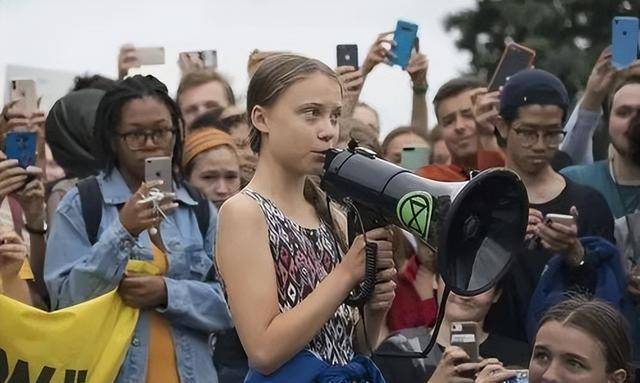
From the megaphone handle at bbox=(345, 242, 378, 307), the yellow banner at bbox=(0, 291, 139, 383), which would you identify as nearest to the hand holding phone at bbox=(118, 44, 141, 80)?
the yellow banner at bbox=(0, 291, 139, 383)

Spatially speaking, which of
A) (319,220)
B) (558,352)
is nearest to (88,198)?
(319,220)

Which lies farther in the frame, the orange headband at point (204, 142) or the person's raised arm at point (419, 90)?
the person's raised arm at point (419, 90)

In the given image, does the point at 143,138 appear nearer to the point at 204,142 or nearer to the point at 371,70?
the point at 204,142

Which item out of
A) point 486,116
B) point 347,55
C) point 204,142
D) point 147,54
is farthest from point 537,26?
point 204,142

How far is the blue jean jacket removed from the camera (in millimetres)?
5828

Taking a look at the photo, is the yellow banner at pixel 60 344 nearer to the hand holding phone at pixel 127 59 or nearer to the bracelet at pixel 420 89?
the hand holding phone at pixel 127 59

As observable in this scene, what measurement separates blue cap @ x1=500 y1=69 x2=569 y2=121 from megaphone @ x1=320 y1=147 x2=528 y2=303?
88.5 inches

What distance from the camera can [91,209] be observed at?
600 centimetres

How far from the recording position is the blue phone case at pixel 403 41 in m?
7.92

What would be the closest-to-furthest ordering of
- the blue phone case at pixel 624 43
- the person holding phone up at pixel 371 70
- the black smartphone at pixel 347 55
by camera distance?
the blue phone case at pixel 624 43 < the person holding phone up at pixel 371 70 < the black smartphone at pixel 347 55

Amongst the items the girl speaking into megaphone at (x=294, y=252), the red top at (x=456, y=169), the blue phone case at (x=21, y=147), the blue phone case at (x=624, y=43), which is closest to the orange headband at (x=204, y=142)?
the blue phone case at (x=21, y=147)

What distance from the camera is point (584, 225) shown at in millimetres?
6512

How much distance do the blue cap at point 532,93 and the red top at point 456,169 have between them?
1.02 ft

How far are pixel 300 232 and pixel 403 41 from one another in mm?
3364
